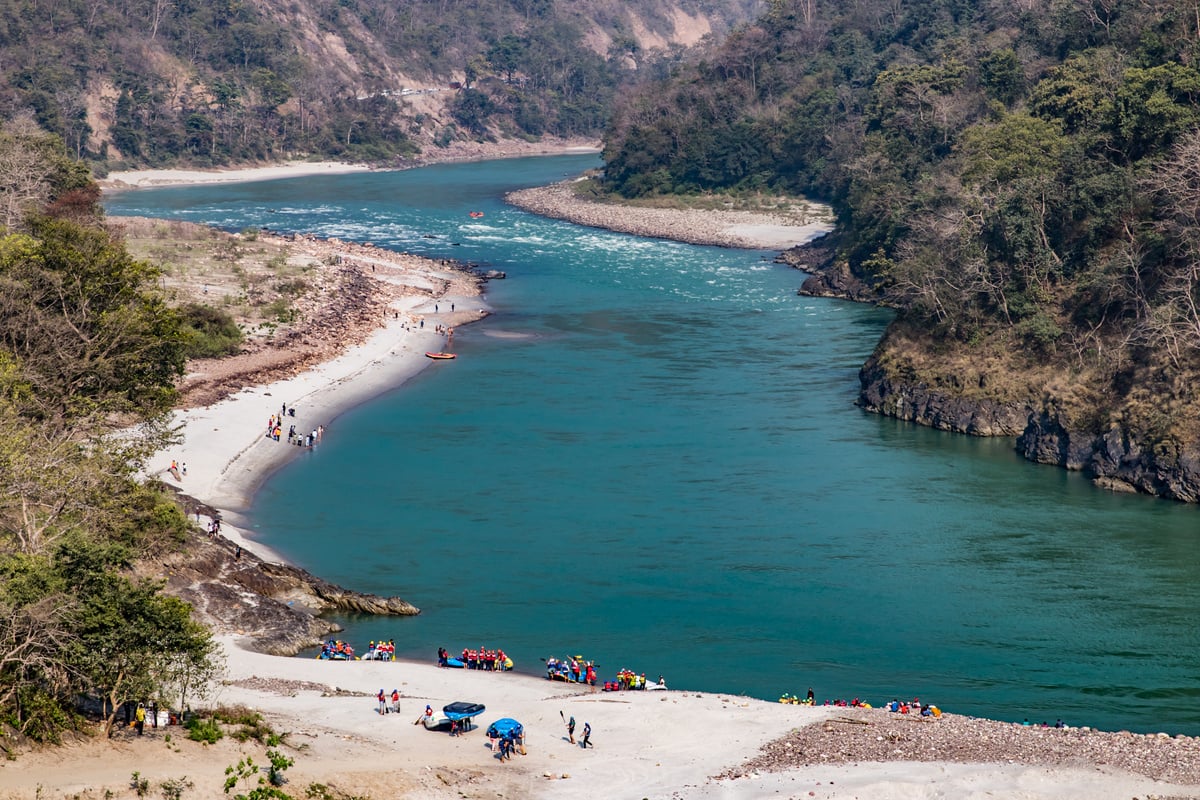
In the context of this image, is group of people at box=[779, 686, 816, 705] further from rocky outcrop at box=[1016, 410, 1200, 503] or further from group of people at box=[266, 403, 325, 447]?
group of people at box=[266, 403, 325, 447]

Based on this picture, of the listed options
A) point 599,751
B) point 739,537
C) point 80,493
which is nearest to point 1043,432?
point 739,537

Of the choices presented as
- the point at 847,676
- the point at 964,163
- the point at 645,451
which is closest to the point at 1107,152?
the point at 964,163

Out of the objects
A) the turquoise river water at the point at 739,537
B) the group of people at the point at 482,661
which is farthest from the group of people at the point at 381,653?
the group of people at the point at 482,661

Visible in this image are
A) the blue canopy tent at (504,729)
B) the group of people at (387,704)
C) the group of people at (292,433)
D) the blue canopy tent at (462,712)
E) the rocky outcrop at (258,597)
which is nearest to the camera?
the blue canopy tent at (504,729)

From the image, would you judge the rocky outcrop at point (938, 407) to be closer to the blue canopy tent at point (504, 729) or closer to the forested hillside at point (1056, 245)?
the forested hillside at point (1056, 245)

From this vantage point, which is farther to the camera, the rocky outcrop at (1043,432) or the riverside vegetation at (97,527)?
the rocky outcrop at (1043,432)

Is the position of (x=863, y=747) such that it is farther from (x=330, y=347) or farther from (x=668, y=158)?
(x=668, y=158)

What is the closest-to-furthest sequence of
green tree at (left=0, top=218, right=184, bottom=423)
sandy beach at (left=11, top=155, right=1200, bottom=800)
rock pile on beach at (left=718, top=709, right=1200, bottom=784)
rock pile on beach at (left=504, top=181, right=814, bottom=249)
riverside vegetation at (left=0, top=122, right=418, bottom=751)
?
sandy beach at (left=11, top=155, right=1200, bottom=800)
riverside vegetation at (left=0, top=122, right=418, bottom=751)
rock pile on beach at (left=718, top=709, right=1200, bottom=784)
green tree at (left=0, top=218, right=184, bottom=423)
rock pile on beach at (left=504, top=181, right=814, bottom=249)

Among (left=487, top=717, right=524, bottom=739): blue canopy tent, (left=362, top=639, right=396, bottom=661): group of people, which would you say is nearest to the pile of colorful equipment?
(left=362, top=639, right=396, bottom=661): group of people

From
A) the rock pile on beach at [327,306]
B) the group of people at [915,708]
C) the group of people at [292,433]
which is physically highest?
the rock pile on beach at [327,306]
